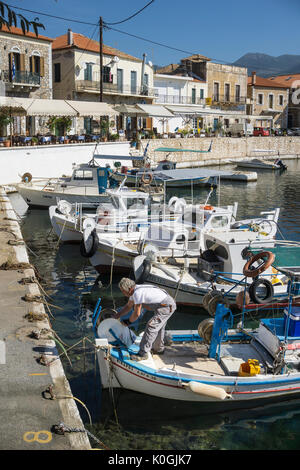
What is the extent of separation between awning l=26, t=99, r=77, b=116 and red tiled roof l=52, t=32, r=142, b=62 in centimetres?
1511

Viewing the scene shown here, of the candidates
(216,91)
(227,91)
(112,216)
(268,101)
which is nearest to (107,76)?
(216,91)

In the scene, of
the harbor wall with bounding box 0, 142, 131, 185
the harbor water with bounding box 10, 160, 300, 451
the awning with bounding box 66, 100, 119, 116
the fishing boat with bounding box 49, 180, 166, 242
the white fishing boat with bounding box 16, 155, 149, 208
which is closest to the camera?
the harbor water with bounding box 10, 160, 300, 451

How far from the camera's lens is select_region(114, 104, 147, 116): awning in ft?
129

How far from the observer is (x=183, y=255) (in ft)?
46.9

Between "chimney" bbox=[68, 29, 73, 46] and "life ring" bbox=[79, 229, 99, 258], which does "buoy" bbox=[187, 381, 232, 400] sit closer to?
"life ring" bbox=[79, 229, 99, 258]

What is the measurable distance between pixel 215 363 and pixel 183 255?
586 centimetres

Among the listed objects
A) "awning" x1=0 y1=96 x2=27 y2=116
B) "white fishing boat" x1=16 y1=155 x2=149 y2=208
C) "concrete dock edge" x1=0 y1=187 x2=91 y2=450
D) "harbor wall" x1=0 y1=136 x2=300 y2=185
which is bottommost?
"concrete dock edge" x1=0 y1=187 x2=91 y2=450

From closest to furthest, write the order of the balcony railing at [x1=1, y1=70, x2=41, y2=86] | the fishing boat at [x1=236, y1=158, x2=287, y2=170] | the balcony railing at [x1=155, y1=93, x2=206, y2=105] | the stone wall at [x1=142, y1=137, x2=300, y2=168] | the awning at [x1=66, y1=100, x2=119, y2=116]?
the awning at [x1=66, y1=100, x2=119, y2=116], the balcony railing at [x1=1, y1=70, x2=41, y2=86], the stone wall at [x1=142, y1=137, x2=300, y2=168], the fishing boat at [x1=236, y1=158, x2=287, y2=170], the balcony railing at [x1=155, y1=93, x2=206, y2=105]

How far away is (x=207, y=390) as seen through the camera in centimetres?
765

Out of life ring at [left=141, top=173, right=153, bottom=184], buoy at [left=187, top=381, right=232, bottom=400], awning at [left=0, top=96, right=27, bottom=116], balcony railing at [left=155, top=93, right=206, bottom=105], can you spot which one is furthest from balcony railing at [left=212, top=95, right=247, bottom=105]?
buoy at [left=187, top=381, right=232, bottom=400]

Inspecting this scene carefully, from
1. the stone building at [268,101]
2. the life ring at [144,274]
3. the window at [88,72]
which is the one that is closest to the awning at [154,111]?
the window at [88,72]

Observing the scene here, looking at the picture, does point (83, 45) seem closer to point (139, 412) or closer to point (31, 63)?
point (31, 63)

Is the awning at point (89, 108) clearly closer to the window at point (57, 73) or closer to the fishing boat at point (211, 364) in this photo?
the window at point (57, 73)

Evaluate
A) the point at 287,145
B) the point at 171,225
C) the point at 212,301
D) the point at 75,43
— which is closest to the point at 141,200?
the point at 171,225
